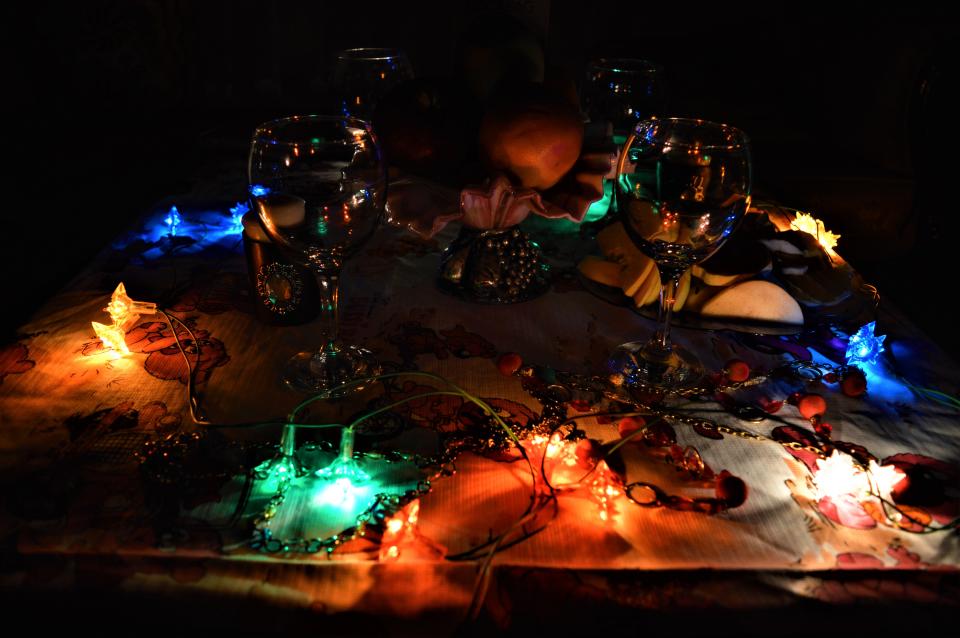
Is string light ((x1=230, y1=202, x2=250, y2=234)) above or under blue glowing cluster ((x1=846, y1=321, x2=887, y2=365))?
under

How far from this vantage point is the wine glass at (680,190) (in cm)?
60

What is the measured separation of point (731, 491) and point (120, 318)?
0.63 meters

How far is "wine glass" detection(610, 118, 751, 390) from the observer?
603mm

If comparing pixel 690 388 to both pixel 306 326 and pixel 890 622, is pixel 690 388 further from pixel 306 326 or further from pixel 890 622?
pixel 306 326

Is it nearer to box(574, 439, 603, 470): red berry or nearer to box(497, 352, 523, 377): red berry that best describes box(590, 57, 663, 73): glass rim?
box(497, 352, 523, 377): red berry

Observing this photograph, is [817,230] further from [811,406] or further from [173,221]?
[173,221]

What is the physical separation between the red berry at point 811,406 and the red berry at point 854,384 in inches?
1.9

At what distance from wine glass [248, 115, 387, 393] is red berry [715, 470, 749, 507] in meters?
0.34

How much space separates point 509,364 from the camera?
668mm

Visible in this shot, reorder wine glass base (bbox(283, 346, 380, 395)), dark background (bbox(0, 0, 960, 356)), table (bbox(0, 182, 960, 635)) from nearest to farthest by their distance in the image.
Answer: table (bbox(0, 182, 960, 635)) < wine glass base (bbox(283, 346, 380, 395)) < dark background (bbox(0, 0, 960, 356))

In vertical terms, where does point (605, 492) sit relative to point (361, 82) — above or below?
below

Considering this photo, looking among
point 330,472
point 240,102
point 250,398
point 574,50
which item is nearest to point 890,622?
point 330,472

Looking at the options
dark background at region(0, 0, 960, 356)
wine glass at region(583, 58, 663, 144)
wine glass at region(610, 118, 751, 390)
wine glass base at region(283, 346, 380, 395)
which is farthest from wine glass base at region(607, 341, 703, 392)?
dark background at region(0, 0, 960, 356)

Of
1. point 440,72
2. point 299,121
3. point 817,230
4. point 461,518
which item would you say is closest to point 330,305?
point 299,121
